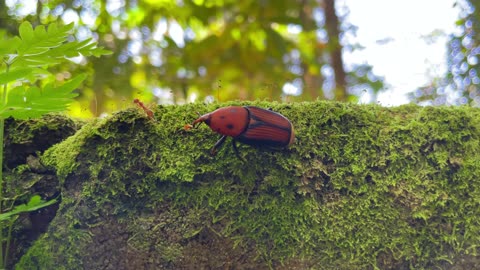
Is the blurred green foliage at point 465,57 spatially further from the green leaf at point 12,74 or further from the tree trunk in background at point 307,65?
the green leaf at point 12,74

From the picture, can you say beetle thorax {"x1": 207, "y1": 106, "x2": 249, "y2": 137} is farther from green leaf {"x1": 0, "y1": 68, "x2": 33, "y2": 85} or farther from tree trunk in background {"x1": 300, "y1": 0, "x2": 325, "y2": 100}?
tree trunk in background {"x1": 300, "y1": 0, "x2": 325, "y2": 100}

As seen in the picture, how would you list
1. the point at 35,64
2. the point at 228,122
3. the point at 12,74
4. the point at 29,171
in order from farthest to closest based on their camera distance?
the point at 29,171 → the point at 228,122 → the point at 35,64 → the point at 12,74

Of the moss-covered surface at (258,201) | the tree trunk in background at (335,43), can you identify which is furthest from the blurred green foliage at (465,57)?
the moss-covered surface at (258,201)

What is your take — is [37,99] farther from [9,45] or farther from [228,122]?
[228,122]

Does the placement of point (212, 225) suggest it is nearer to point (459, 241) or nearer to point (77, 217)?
point (77, 217)

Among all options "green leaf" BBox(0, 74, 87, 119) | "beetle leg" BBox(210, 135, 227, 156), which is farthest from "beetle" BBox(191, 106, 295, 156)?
"green leaf" BBox(0, 74, 87, 119)

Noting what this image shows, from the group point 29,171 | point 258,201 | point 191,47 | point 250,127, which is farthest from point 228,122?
point 191,47
